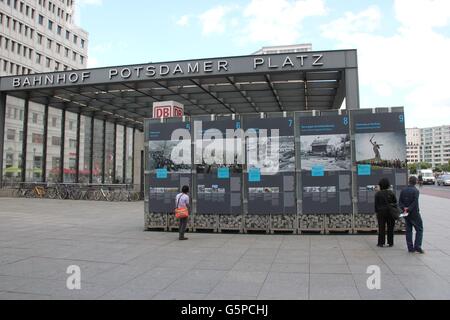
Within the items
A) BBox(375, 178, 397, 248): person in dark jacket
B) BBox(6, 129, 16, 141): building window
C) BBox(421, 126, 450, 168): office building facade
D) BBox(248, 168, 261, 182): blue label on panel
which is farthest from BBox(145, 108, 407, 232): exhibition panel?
BBox(421, 126, 450, 168): office building facade

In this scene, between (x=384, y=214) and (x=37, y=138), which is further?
(x=37, y=138)

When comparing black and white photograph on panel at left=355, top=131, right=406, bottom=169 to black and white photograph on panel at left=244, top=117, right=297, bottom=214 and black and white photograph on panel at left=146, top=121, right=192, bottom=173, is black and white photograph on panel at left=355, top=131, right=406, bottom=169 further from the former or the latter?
black and white photograph on panel at left=146, top=121, right=192, bottom=173

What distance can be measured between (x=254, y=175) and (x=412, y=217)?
4.34m

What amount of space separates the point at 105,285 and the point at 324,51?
50.2 ft

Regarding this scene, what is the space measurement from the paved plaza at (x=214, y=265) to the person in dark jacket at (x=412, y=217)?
268 millimetres

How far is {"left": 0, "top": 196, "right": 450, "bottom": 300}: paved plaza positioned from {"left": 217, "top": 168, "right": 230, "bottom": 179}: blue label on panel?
1718 millimetres

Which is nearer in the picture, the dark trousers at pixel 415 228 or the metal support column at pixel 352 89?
the dark trousers at pixel 415 228

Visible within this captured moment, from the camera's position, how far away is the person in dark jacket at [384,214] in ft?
30.3

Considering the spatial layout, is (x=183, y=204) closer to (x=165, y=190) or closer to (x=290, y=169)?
(x=165, y=190)

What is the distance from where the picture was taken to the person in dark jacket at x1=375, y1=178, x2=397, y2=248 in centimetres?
924

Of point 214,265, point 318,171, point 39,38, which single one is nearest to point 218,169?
point 318,171

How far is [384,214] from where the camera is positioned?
9320mm

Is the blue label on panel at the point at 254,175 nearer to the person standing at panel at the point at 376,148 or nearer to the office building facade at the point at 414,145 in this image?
the person standing at panel at the point at 376,148


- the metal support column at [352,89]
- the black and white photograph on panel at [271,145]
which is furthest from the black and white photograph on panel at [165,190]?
the metal support column at [352,89]
